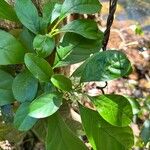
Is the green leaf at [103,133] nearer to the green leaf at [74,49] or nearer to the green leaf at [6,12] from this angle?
the green leaf at [74,49]

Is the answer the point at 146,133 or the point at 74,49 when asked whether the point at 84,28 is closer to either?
the point at 74,49

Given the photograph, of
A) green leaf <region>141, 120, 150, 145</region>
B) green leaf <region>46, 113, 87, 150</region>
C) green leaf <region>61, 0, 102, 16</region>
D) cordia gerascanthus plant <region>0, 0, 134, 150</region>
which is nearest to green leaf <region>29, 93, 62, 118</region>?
cordia gerascanthus plant <region>0, 0, 134, 150</region>

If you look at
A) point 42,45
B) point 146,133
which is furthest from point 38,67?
point 146,133

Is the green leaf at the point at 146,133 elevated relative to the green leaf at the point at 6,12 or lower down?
lower down

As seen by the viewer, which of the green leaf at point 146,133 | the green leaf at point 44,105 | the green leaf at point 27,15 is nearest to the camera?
the green leaf at point 44,105

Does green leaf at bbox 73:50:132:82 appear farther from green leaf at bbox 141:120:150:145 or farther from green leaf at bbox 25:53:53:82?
green leaf at bbox 141:120:150:145

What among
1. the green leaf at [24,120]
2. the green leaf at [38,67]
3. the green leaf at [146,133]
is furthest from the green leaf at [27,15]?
the green leaf at [146,133]
